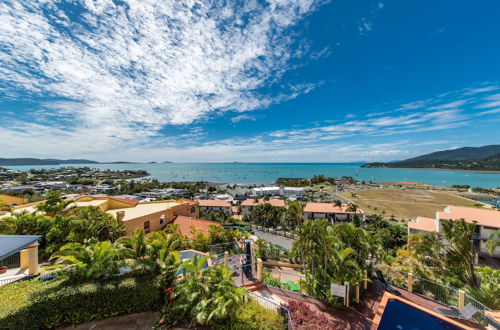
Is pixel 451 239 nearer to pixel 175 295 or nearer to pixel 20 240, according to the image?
pixel 175 295

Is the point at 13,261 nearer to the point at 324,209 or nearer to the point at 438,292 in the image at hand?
the point at 438,292

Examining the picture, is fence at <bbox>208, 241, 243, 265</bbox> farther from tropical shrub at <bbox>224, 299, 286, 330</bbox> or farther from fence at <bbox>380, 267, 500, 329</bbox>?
fence at <bbox>380, 267, 500, 329</bbox>

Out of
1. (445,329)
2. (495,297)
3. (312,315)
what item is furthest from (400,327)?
(495,297)

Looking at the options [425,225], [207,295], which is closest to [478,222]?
[425,225]

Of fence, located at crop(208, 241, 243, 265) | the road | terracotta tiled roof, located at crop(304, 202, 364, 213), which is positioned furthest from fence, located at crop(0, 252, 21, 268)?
terracotta tiled roof, located at crop(304, 202, 364, 213)

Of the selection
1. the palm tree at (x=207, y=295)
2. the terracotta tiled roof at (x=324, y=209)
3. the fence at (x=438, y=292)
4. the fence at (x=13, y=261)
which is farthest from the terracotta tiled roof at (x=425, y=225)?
the fence at (x=13, y=261)

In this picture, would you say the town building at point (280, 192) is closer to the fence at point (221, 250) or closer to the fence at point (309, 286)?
the fence at point (221, 250)
